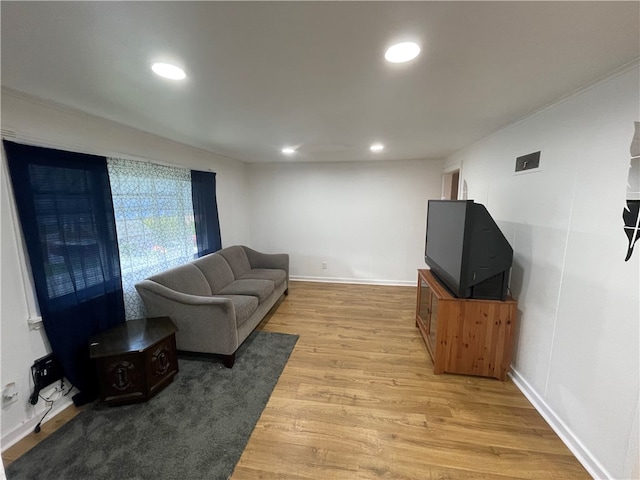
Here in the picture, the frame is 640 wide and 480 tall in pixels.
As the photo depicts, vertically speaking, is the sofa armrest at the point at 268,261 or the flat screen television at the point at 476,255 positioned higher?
the flat screen television at the point at 476,255

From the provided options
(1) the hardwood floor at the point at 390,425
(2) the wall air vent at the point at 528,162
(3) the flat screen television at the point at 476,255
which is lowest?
(1) the hardwood floor at the point at 390,425

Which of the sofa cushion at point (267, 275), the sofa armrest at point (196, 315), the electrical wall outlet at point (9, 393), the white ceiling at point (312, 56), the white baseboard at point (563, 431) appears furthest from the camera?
the sofa cushion at point (267, 275)

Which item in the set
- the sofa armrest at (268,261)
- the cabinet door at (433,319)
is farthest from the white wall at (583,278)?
the sofa armrest at (268,261)

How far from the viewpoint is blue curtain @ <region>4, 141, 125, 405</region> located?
174cm

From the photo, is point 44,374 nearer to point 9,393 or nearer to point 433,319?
point 9,393

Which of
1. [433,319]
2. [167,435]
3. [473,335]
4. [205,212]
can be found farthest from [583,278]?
[205,212]

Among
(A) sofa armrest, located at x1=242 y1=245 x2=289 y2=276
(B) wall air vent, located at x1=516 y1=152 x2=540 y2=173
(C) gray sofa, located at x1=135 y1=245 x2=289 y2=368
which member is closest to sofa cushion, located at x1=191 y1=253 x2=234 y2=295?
(C) gray sofa, located at x1=135 y1=245 x2=289 y2=368

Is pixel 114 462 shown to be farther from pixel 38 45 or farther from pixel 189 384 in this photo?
pixel 38 45

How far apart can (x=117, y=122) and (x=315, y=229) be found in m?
3.25

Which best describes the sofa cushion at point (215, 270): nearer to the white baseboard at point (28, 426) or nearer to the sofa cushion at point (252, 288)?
the sofa cushion at point (252, 288)

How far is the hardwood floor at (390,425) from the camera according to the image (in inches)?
59.7

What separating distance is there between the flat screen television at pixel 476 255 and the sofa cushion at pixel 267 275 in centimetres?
229

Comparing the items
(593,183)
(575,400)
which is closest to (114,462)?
(575,400)

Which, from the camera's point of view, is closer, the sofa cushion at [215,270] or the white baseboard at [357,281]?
the sofa cushion at [215,270]
